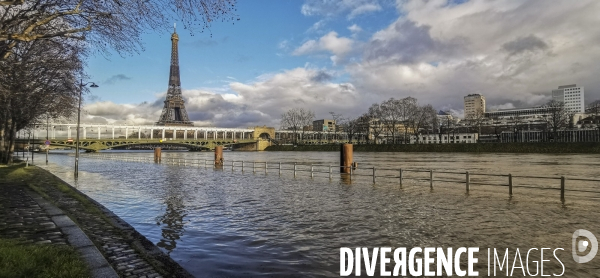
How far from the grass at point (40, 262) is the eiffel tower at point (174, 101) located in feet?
480

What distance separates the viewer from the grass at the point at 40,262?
546 centimetres

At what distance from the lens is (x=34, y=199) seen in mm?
13758

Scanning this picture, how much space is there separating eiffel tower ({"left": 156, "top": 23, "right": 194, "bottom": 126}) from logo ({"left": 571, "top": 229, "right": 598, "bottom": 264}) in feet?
483

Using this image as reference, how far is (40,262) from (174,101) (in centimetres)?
15922

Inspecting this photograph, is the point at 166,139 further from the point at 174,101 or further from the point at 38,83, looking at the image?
the point at 38,83

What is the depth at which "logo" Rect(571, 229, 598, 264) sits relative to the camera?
24.4ft

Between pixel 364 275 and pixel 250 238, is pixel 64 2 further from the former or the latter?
pixel 364 275

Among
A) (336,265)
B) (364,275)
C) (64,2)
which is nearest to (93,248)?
(336,265)

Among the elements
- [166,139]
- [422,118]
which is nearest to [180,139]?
[166,139]

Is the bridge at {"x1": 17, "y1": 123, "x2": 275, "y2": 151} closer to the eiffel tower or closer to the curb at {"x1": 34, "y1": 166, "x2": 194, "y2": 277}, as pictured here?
the eiffel tower

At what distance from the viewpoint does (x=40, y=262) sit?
600 centimetres

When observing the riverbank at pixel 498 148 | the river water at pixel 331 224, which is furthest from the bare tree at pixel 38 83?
the riverbank at pixel 498 148

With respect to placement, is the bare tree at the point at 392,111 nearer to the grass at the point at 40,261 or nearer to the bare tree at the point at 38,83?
the bare tree at the point at 38,83

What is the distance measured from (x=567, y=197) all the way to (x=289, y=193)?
38.0 feet
